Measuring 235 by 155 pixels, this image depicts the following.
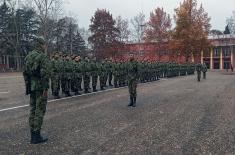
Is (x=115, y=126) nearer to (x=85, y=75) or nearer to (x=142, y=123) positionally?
(x=142, y=123)

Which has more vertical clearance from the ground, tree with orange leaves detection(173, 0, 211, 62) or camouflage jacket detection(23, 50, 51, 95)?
tree with orange leaves detection(173, 0, 211, 62)

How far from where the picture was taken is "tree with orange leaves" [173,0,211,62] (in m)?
60.9

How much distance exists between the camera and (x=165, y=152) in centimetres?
646

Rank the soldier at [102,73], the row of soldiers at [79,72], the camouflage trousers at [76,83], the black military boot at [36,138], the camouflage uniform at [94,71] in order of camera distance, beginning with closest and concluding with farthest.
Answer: the black military boot at [36,138]
the row of soldiers at [79,72]
the camouflage trousers at [76,83]
the camouflage uniform at [94,71]
the soldier at [102,73]

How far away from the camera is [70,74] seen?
16750mm

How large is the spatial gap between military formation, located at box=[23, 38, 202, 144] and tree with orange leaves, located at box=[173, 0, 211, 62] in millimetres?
19337

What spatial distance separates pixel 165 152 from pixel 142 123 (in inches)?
115

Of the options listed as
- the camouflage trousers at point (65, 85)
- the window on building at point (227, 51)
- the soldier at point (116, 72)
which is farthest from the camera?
the window on building at point (227, 51)

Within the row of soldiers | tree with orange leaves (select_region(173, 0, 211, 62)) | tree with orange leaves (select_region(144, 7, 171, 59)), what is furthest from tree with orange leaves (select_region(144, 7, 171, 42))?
the row of soldiers

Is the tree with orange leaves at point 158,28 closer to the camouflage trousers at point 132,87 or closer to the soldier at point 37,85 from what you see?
the camouflage trousers at point 132,87

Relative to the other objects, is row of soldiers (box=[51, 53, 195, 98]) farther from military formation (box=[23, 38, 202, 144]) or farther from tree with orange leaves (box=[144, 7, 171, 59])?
tree with orange leaves (box=[144, 7, 171, 59])

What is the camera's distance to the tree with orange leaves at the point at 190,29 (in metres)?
60.9

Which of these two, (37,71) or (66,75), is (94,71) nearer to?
(66,75)

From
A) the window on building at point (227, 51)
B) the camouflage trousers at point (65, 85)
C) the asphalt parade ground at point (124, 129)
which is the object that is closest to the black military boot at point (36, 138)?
the asphalt parade ground at point (124, 129)
